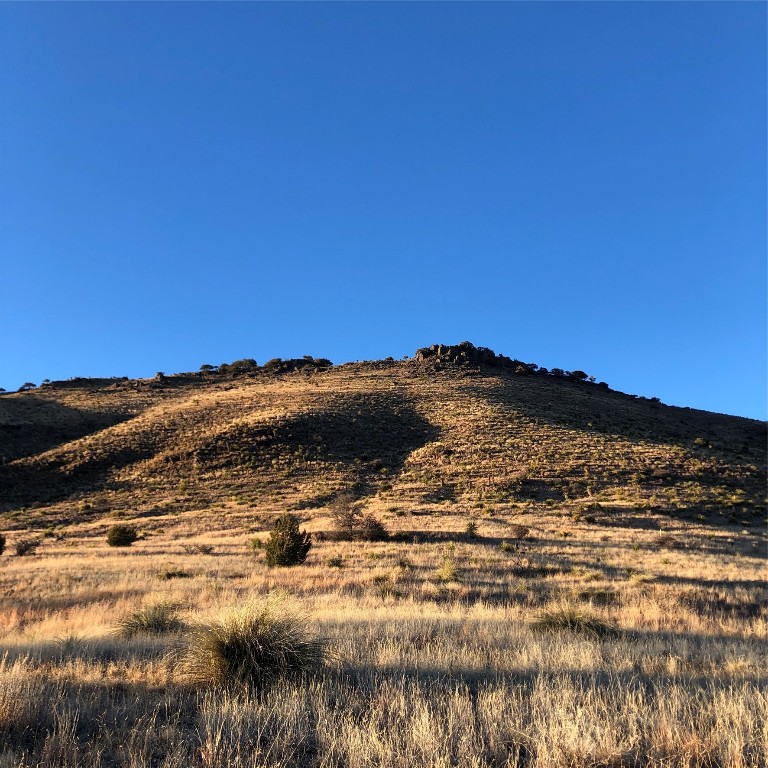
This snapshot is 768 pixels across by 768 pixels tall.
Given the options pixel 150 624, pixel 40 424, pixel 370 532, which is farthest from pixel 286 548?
pixel 40 424

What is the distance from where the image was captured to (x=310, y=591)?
14031 mm

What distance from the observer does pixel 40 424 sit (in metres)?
68.6

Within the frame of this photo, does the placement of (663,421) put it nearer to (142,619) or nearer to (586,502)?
(586,502)

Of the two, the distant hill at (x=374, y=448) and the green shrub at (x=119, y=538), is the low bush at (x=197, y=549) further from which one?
the distant hill at (x=374, y=448)

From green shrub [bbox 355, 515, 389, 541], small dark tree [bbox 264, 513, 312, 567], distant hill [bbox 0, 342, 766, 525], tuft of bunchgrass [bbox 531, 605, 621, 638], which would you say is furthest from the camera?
distant hill [bbox 0, 342, 766, 525]

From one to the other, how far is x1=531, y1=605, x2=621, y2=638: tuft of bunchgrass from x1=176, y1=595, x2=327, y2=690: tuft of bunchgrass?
473cm

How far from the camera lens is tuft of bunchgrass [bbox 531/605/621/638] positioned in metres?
8.90

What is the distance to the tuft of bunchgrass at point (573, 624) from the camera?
8.90m

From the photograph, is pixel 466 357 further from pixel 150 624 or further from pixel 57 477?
pixel 150 624

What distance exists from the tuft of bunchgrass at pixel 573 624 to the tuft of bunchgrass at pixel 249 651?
473cm

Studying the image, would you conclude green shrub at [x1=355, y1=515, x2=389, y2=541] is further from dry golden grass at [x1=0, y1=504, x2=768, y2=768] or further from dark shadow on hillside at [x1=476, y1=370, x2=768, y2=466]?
dark shadow on hillside at [x1=476, y1=370, x2=768, y2=466]

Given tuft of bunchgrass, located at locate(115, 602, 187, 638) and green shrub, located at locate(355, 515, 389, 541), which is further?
green shrub, located at locate(355, 515, 389, 541)

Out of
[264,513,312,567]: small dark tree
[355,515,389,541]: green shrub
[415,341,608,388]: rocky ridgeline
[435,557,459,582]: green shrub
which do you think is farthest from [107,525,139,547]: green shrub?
[415,341,608,388]: rocky ridgeline

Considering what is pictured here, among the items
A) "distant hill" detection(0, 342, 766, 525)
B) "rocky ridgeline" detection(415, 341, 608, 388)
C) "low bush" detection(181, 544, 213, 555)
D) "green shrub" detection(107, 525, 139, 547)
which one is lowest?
"green shrub" detection(107, 525, 139, 547)
